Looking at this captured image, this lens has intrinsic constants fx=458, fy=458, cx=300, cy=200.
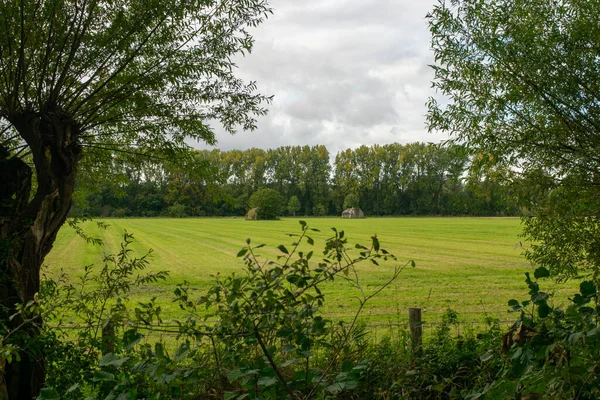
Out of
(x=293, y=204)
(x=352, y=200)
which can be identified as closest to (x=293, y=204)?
(x=293, y=204)

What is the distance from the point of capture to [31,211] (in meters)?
4.66

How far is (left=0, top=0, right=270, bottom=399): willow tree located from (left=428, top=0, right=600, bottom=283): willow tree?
2.94m

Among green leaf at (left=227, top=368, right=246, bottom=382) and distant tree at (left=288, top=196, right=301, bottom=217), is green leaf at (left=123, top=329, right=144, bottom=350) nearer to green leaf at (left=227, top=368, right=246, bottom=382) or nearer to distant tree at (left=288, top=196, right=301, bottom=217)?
green leaf at (left=227, top=368, right=246, bottom=382)

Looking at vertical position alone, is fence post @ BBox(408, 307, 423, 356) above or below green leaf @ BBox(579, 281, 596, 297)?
below

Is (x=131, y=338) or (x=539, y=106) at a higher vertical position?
(x=539, y=106)

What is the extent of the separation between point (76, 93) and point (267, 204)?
7639cm

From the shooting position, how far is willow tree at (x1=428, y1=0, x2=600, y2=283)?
233 inches

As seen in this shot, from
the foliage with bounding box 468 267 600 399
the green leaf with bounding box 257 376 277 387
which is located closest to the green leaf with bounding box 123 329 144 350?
the green leaf with bounding box 257 376 277 387

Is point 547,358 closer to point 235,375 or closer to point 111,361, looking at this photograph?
point 235,375

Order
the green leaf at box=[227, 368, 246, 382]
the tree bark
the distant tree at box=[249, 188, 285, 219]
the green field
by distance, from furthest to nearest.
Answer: the distant tree at box=[249, 188, 285, 219] → the green field → the tree bark → the green leaf at box=[227, 368, 246, 382]

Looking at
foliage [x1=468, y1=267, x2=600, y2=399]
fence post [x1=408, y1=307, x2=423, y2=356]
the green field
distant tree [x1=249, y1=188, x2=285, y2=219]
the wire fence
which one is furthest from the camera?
distant tree [x1=249, y1=188, x2=285, y2=219]

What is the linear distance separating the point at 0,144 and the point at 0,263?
1.41 m

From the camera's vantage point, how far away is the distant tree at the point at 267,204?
265 feet

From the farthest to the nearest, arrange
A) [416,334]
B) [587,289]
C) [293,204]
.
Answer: [293,204], [416,334], [587,289]
